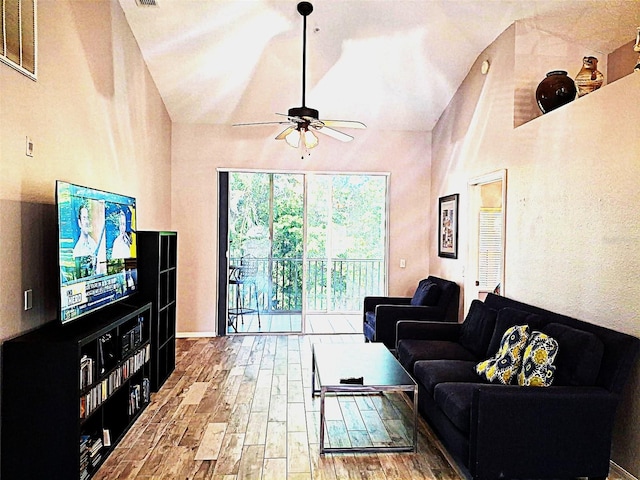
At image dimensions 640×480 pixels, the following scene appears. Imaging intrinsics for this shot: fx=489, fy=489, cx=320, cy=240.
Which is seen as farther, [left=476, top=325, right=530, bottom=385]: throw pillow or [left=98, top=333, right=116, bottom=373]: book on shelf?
[left=476, top=325, right=530, bottom=385]: throw pillow

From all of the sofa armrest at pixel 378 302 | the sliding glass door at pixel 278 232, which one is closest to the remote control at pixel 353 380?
the sofa armrest at pixel 378 302

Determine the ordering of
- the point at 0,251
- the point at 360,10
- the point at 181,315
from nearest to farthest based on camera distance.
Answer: the point at 0,251 → the point at 360,10 → the point at 181,315

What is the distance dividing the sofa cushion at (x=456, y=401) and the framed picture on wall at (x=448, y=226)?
271 centimetres

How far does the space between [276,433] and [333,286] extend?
439 cm

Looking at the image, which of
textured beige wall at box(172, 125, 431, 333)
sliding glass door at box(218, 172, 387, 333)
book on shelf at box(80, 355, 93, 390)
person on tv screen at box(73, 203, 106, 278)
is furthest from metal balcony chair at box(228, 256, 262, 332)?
book on shelf at box(80, 355, 93, 390)

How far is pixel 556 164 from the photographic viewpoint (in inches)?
142

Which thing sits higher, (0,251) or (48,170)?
(48,170)

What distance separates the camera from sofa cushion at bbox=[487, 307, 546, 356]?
11.2ft

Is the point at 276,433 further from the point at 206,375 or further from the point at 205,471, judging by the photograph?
the point at 206,375

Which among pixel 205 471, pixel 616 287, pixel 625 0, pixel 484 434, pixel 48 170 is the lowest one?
pixel 205 471

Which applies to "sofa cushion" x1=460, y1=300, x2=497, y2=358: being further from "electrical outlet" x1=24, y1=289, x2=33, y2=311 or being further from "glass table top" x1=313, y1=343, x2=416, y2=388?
"electrical outlet" x1=24, y1=289, x2=33, y2=311

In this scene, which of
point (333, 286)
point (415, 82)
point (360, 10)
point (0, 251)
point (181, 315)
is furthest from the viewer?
point (333, 286)

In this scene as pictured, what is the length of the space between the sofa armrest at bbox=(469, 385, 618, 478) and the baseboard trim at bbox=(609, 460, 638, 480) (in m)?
0.22

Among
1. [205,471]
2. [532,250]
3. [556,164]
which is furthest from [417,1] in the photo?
[205,471]
